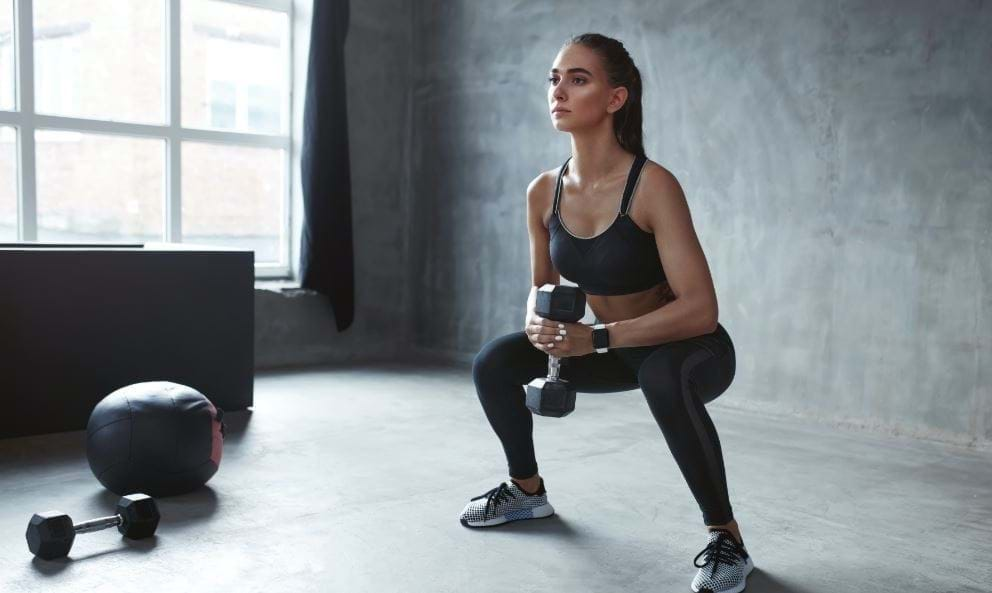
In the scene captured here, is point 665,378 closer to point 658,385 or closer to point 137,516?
point 658,385

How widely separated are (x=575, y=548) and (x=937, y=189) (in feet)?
7.56

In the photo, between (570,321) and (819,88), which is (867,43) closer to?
(819,88)

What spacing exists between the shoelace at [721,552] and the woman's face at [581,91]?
1.02m

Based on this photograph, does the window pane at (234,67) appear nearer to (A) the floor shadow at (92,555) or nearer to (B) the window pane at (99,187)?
(B) the window pane at (99,187)

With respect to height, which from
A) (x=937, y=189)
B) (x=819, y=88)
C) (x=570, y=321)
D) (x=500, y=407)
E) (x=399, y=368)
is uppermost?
(x=819, y=88)

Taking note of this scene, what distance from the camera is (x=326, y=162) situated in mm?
5309

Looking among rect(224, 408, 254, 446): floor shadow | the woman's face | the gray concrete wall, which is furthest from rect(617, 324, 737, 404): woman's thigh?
the gray concrete wall

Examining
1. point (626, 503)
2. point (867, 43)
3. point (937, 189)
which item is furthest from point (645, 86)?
point (626, 503)

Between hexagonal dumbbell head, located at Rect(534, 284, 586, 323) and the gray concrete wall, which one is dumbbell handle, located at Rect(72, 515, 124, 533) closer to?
hexagonal dumbbell head, located at Rect(534, 284, 586, 323)

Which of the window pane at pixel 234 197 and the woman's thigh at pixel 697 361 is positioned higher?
the window pane at pixel 234 197

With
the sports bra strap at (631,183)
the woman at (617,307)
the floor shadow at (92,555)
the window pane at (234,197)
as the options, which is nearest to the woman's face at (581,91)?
the woman at (617,307)

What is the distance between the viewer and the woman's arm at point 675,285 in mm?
2133

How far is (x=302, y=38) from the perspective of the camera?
542 cm

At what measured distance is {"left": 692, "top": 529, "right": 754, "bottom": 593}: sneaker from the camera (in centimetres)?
205
